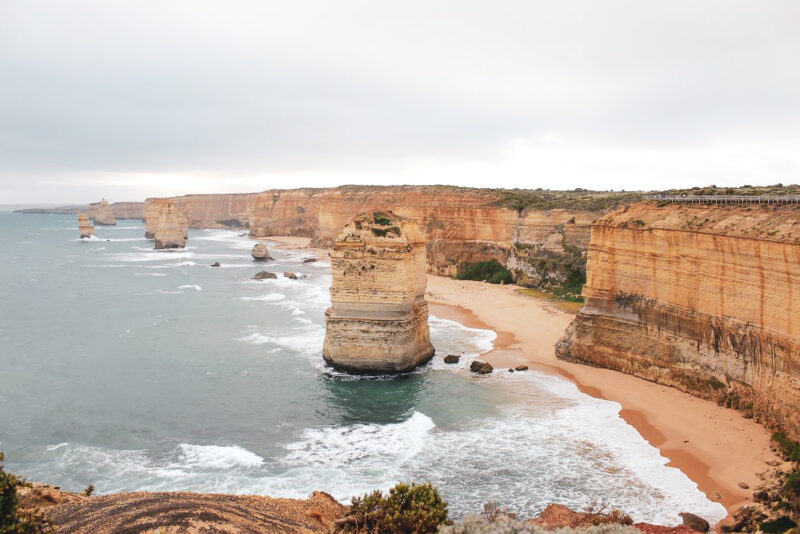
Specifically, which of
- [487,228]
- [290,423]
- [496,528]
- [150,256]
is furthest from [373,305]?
[150,256]

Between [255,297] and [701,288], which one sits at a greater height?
[701,288]

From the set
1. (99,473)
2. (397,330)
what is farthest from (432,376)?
(99,473)

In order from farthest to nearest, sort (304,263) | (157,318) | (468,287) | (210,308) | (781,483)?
(304,263)
(468,287)
(210,308)
(157,318)
(781,483)

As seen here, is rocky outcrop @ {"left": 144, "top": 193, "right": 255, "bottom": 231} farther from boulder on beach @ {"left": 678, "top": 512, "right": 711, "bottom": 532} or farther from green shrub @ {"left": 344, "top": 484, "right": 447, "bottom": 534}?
boulder on beach @ {"left": 678, "top": 512, "right": 711, "bottom": 532}

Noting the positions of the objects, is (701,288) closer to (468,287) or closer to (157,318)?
(468,287)

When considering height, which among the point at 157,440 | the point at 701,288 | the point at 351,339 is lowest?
the point at 157,440

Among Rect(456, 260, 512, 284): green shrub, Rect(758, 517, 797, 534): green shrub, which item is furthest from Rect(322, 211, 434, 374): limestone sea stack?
Rect(456, 260, 512, 284): green shrub

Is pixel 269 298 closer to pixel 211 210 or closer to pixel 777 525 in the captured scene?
pixel 777 525

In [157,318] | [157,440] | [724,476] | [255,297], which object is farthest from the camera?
[255,297]
